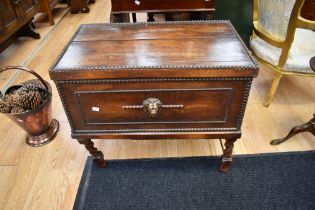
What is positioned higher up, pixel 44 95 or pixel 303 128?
pixel 44 95

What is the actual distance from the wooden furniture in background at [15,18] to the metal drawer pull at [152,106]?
6.18 feet

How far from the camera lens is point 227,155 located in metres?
1.26

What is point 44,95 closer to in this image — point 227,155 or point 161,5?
point 161,5

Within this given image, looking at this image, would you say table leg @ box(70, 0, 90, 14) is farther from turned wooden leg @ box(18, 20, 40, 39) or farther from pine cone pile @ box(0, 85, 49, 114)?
pine cone pile @ box(0, 85, 49, 114)

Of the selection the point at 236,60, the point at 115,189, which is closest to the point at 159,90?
the point at 236,60

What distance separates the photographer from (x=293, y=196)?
1.24 metres

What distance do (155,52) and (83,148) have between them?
86 cm

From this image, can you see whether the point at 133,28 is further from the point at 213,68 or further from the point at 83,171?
the point at 83,171

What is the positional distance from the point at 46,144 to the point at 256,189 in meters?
1.31

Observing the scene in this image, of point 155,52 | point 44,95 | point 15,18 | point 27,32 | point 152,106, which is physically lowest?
point 27,32

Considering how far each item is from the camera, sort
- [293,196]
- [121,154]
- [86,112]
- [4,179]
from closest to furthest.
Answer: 1. [86,112]
2. [293,196]
3. [4,179]
4. [121,154]

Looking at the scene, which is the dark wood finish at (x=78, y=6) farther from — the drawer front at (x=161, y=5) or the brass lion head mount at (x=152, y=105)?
the brass lion head mount at (x=152, y=105)

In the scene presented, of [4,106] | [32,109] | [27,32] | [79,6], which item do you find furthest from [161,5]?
[79,6]

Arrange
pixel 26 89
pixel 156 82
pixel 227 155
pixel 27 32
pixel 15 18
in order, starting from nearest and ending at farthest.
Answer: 1. pixel 156 82
2. pixel 227 155
3. pixel 26 89
4. pixel 15 18
5. pixel 27 32
